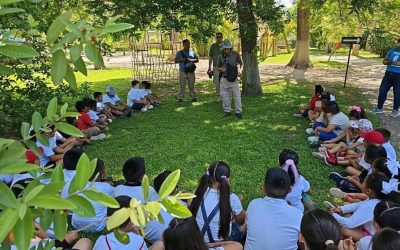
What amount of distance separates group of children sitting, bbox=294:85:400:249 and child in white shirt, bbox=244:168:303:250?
0.38 m

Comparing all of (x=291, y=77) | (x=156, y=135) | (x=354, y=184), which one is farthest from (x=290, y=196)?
(x=291, y=77)

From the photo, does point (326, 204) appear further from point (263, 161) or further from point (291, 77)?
point (291, 77)

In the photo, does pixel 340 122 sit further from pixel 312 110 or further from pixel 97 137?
pixel 97 137

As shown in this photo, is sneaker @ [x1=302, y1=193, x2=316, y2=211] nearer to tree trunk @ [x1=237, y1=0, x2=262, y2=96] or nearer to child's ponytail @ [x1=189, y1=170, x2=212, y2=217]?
child's ponytail @ [x1=189, y1=170, x2=212, y2=217]

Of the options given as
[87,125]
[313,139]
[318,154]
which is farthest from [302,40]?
[87,125]

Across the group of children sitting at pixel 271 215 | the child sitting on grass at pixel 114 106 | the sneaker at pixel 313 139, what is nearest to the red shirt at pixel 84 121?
the child sitting on grass at pixel 114 106

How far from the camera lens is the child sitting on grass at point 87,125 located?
6199 mm

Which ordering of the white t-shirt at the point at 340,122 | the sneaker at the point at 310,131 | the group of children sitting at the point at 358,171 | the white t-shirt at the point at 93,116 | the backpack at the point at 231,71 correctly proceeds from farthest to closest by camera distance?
1. the backpack at the point at 231,71
2. the white t-shirt at the point at 93,116
3. the sneaker at the point at 310,131
4. the white t-shirt at the point at 340,122
5. the group of children sitting at the point at 358,171

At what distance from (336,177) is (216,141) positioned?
6.53ft

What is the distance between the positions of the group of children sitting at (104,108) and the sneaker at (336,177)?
351 cm

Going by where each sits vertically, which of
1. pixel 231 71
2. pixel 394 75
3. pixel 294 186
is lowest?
pixel 294 186

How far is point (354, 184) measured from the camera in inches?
160

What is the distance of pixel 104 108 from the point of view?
7.46 meters

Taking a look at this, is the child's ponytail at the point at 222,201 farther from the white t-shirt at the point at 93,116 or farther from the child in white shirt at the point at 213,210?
the white t-shirt at the point at 93,116
